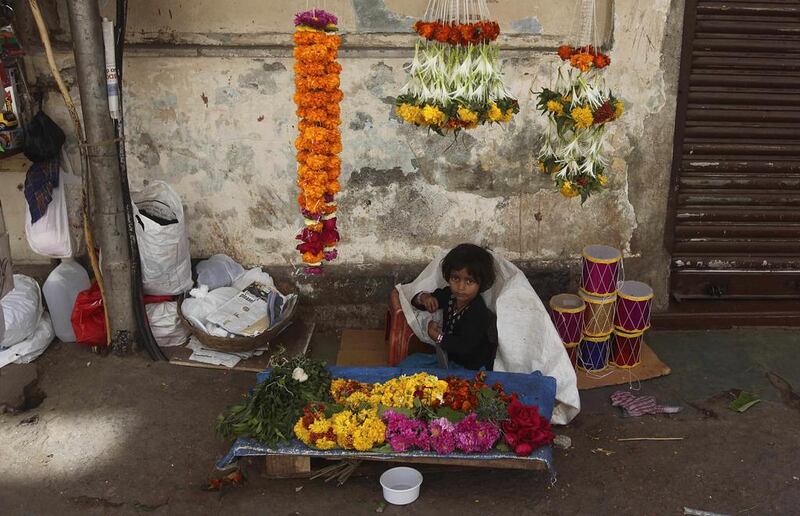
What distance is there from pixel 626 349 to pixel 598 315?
37 cm

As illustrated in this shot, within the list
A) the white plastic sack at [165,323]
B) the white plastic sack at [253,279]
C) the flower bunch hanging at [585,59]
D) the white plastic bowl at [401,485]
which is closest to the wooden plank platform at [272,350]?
the white plastic sack at [165,323]

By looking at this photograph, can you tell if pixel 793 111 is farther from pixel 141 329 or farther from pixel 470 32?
pixel 141 329

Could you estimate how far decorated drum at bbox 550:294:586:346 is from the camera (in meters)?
5.04

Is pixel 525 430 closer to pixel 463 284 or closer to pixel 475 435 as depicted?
pixel 475 435

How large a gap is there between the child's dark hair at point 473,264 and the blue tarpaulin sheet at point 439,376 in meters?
0.62

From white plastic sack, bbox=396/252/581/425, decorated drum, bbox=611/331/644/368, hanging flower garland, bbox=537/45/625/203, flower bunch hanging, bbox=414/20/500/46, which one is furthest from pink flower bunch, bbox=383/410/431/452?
flower bunch hanging, bbox=414/20/500/46

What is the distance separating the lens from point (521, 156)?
18.6 ft

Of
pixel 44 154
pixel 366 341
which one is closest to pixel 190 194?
pixel 44 154

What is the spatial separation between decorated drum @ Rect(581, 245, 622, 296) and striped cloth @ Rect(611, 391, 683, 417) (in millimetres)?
729

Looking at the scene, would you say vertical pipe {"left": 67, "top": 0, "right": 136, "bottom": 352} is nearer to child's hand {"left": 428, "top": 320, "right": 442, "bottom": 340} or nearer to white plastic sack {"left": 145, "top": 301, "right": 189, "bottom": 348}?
white plastic sack {"left": 145, "top": 301, "right": 189, "bottom": 348}

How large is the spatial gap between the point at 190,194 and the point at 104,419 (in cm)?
185

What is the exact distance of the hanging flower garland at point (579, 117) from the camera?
425 centimetres

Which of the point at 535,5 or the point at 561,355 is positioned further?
the point at 535,5

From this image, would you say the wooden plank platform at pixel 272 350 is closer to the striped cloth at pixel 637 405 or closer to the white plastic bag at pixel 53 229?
the white plastic bag at pixel 53 229
